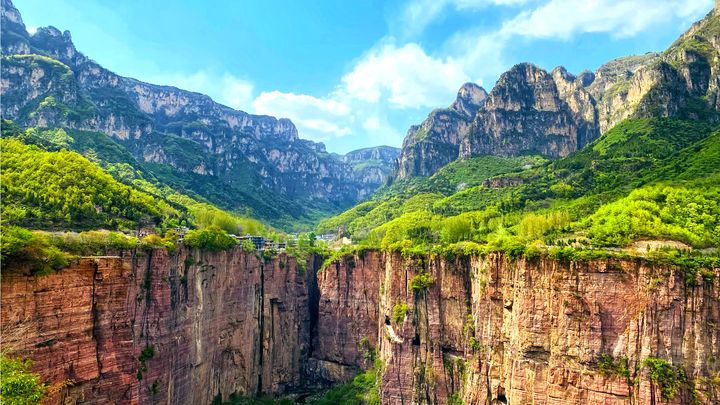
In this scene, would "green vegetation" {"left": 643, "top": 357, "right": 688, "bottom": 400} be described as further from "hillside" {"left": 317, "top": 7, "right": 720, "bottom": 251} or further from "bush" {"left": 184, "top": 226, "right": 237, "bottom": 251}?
"bush" {"left": 184, "top": 226, "right": 237, "bottom": 251}

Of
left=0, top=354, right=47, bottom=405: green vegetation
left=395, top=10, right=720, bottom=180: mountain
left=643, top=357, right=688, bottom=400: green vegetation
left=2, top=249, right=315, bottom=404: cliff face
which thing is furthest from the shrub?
left=395, top=10, right=720, bottom=180: mountain

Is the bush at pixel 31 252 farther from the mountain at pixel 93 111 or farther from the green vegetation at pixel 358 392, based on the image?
the mountain at pixel 93 111

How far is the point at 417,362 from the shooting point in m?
55.5

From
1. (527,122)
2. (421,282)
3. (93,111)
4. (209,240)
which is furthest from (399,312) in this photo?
(527,122)

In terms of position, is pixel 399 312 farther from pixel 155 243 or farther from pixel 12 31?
pixel 12 31

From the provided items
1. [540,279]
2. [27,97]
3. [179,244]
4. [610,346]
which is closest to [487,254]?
[540,279]

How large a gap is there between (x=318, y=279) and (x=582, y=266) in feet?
158

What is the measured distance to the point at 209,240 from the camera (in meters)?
50.1

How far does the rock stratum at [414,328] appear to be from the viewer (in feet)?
103

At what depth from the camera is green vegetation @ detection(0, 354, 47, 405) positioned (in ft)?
73.3

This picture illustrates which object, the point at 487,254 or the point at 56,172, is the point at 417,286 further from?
the point at 56,172

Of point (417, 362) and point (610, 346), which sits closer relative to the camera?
point (610, 346)

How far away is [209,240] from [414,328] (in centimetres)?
2793

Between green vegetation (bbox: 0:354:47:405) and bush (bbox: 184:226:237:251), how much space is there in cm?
2244
